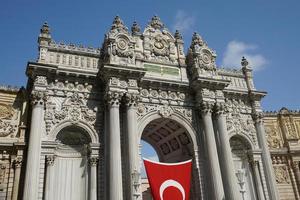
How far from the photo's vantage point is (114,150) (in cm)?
1923

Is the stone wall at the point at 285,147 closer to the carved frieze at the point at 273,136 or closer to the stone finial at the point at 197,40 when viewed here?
the carved frieze at the point at 273,136

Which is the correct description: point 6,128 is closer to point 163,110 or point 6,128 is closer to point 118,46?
point 118,46

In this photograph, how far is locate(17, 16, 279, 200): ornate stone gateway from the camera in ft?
62.8

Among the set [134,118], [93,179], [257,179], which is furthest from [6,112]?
[257,179]

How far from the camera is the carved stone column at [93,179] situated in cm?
1892

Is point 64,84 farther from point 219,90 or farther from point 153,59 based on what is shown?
point 219,90

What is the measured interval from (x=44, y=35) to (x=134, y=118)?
8.22 m

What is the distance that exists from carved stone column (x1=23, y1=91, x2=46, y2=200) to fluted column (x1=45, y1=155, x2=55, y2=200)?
2.21 feet

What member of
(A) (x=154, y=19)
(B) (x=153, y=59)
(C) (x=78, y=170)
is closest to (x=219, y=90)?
(B) (x=153, y=59)

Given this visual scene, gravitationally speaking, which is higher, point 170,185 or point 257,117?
point 257,117

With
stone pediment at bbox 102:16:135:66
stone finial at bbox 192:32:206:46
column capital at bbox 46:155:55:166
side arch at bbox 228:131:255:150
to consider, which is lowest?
column capital at bbox 46:155:55:166

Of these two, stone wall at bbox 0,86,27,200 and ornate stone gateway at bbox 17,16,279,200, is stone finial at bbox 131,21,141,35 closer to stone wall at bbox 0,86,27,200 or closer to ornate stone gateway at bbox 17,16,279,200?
ornate stone gateway at bbox 17,16,279,200

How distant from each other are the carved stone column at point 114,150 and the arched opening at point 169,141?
3.87 meters

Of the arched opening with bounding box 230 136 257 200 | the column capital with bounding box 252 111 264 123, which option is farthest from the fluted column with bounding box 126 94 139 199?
the column capital with bounding box 252 111 264 123
